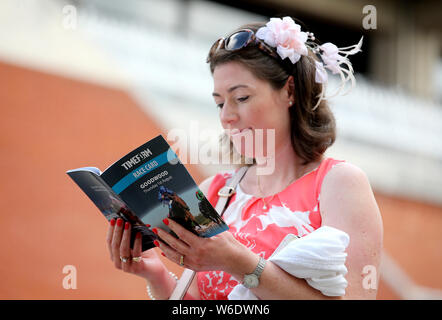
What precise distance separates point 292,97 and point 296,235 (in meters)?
0.46

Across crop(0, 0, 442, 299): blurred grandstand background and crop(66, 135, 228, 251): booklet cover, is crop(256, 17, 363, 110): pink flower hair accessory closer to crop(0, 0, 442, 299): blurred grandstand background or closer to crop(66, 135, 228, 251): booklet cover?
crop(66, 135, 228, 251): booklet cover

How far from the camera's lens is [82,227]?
476cm

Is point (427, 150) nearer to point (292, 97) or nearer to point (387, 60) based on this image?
point (387, 60)

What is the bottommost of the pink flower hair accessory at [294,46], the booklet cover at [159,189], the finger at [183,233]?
the finger at [183,233]

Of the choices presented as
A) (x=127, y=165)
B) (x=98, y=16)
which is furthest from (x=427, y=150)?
(x=127, y=165)

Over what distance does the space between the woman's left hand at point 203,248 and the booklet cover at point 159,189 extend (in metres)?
0.01

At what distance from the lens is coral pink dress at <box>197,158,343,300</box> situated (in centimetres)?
162

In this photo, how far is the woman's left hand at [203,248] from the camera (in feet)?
4.50

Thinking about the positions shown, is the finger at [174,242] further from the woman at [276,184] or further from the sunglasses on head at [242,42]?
the sunglasses on head at [242,42]

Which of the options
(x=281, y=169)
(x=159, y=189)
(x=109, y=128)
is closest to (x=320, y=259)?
(x=159, y=189)

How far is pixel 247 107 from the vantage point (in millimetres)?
1719

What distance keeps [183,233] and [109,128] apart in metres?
3.88

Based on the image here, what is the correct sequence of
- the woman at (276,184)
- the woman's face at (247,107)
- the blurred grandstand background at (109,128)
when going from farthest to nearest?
the blurred grandstand background at (109,128) → the woman's face at (247,107) → the woman at (276,184)

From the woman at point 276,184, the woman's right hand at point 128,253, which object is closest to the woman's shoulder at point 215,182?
the woman at point 276,184
